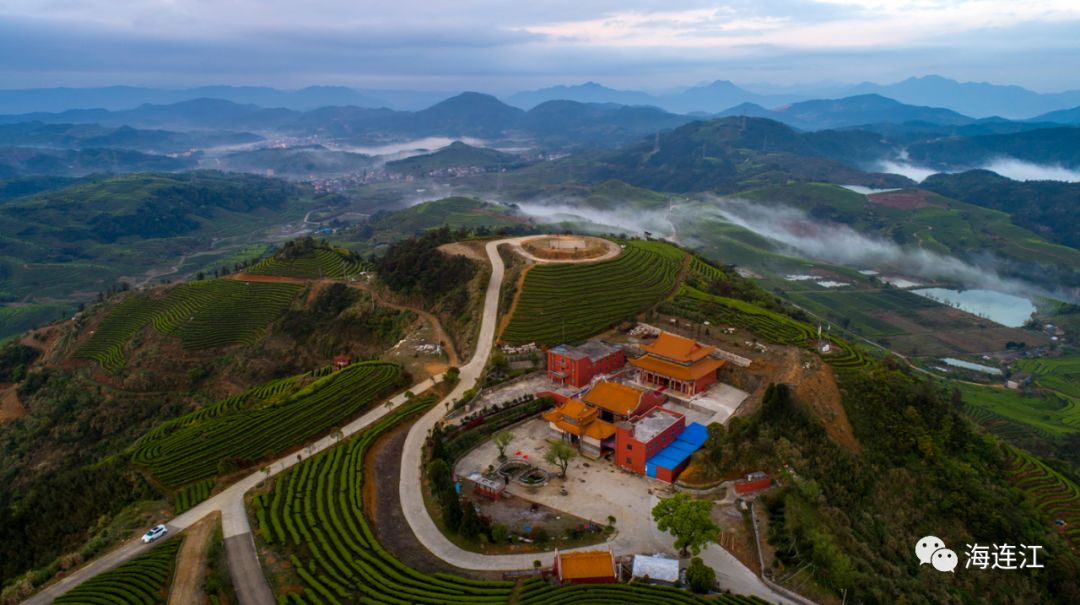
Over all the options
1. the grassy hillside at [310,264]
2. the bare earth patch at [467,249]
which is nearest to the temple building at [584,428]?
the bare earth patch at [467,249]

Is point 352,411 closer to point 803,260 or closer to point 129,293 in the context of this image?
point 129,293

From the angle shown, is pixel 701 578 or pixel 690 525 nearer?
pixel 701 578

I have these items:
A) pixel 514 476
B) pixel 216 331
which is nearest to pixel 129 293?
pixel 216 331

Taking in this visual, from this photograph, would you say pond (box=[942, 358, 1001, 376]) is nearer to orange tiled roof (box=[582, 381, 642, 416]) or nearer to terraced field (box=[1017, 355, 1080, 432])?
terraced field (box=[1017, 355, 1080, 432])

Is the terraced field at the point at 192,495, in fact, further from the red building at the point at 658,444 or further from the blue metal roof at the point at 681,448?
the blue metal roof at the point at 681,448

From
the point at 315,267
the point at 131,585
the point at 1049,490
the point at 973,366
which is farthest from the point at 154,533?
the point at 973,366

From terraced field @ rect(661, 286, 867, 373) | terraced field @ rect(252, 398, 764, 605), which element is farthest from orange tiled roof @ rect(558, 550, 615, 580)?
terraced field @ rect(661, 286, 867, 373)

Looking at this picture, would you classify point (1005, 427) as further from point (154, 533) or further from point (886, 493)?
point (154, 533)

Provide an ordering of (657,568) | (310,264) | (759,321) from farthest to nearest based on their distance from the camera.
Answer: (310,264), (759,321), (657,568)
